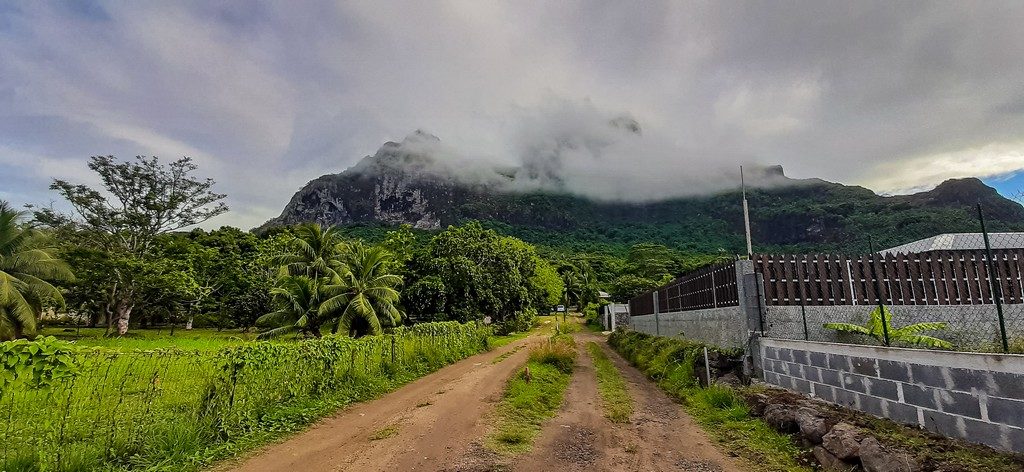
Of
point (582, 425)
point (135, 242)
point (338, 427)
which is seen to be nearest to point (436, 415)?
point (338, 427)

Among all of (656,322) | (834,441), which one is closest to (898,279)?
(834,441)

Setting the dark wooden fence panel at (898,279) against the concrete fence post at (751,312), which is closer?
the dark wooden fence panel at (898,279)

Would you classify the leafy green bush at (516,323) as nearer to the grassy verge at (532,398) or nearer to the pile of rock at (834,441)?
the grassy verge at (532,398)

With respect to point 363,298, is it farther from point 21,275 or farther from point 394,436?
point 21,275

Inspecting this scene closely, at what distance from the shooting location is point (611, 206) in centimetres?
13625

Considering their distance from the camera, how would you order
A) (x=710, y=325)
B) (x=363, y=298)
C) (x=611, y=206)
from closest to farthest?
(x=710, y=325)
(x=363, y=298)
(x=611, y=206)

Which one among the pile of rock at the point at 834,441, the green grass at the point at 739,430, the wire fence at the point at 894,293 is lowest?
the green grass at the point at 739,430

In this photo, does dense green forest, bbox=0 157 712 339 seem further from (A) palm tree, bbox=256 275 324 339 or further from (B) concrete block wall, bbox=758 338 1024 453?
(B) concrete block wall, bbox=758 338 1024 453

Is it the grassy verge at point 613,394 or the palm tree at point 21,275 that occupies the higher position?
the palm tree at point 21,275

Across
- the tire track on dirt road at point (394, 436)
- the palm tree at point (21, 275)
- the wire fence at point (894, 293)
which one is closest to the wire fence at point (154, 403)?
the tire track on dirt road at point (394, 436)

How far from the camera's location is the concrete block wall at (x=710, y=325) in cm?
903

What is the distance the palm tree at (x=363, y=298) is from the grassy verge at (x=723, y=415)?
10.7 meters

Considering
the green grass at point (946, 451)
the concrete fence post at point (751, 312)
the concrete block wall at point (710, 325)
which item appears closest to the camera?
the green grass at point (946, 451)

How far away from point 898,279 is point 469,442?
8183 millimetres
